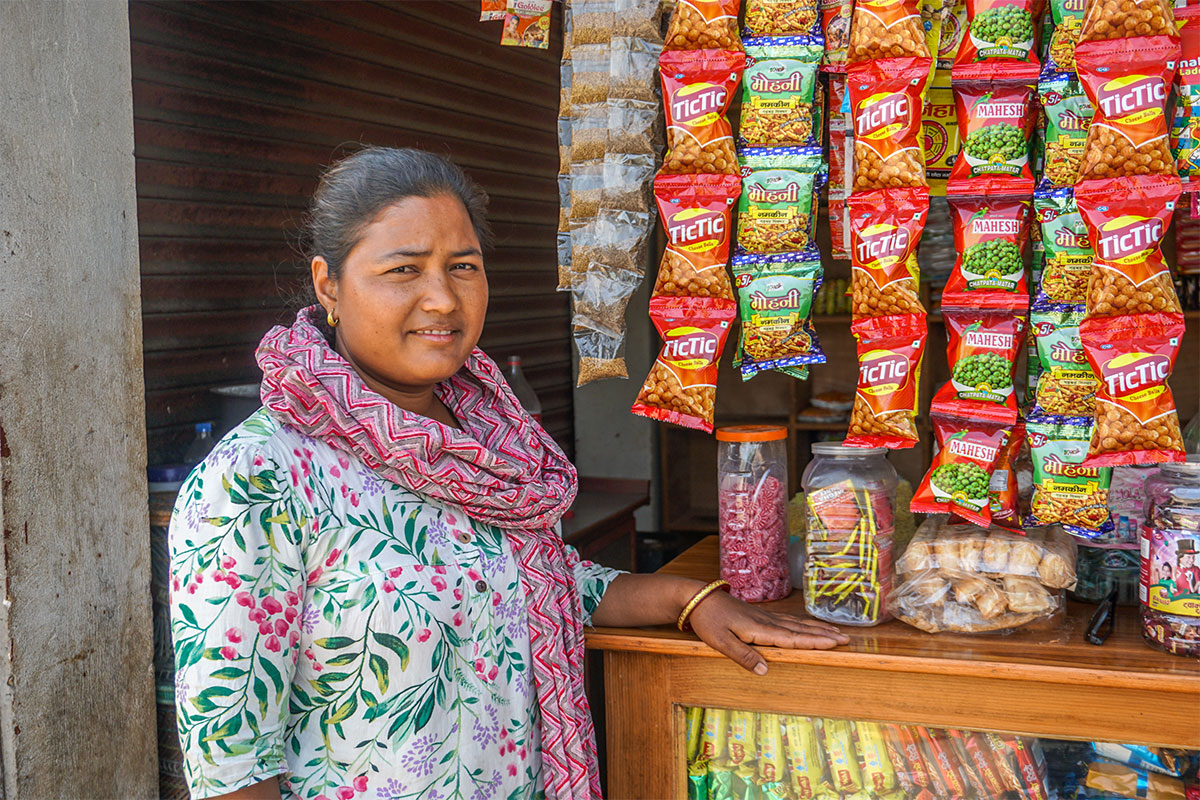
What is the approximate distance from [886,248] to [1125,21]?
45 cm

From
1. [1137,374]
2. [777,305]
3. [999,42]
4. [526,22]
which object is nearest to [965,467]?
[1137,374]

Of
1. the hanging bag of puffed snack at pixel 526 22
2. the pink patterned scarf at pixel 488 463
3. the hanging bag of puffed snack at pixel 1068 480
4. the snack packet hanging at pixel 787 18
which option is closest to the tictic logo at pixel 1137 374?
the hanging bag of puffed snack at pixel 1068 480

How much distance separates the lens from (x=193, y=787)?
113 centimetres

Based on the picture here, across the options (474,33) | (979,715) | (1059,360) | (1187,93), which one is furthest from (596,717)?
(474,33)

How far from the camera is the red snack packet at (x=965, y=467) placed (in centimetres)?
157

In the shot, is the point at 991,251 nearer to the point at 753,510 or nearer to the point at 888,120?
the point at 888,120

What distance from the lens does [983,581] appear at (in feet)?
4.94

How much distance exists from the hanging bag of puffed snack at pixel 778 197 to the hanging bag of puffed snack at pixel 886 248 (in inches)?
3.1

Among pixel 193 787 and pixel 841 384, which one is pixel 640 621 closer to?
pixel 193 787

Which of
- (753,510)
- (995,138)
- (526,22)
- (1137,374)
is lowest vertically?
(753,510)

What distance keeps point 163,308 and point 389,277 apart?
120 centimetres

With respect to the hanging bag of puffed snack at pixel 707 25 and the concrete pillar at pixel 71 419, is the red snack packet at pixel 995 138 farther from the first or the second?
the concrete pillar at pixel 71 419

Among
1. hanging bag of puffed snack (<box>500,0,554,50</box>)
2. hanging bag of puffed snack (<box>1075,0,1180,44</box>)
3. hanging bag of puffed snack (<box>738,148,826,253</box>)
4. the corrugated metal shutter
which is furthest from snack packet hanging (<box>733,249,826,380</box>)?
the corrugated metal shutter

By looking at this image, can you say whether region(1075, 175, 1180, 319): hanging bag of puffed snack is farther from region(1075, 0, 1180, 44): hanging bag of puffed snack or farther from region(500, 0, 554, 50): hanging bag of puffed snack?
region(500, 0, 554, 50): hanging bag of puffed snack
